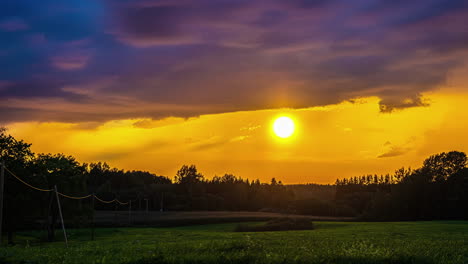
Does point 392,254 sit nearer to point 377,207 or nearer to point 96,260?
point 96,260

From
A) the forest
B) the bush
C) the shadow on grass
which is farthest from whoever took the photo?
the bush

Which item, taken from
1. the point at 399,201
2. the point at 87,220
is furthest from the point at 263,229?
the point at 399,201

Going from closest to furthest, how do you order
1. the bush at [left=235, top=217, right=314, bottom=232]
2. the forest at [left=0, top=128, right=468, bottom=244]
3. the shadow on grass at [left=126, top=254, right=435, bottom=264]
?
the shadow on grass at [left=126, top=254, right=435, bottom=264] → the forest at [left=0, top=128, right=468, bottom=244] → the bush at [left=235, top=217, right=314, bottom=232]

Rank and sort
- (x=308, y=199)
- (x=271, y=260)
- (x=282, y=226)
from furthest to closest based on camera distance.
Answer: (x=308, y=199) < (x=282, y=226) < (x=271, y=260)

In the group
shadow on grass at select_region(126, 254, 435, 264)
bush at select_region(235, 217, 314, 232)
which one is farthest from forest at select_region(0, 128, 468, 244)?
shadow on grass at select_region(126, 254, 435, 264)

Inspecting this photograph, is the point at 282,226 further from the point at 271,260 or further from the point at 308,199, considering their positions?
the point at 308,199

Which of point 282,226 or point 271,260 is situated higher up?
point 271,260

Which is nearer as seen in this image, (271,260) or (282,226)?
(271,260)

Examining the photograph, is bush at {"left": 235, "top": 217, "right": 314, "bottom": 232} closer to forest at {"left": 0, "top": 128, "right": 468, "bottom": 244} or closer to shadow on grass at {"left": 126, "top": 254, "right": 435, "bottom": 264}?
forest at {"left": 0, "top": 128, "right": 468, "bottom": 244}

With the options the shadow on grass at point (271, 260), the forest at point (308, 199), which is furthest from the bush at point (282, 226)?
the shadow on grass at point (271, 260)

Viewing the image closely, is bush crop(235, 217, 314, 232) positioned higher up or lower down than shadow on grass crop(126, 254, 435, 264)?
lower down

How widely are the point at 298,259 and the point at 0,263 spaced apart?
15.1 meters

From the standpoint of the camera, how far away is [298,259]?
2434cm

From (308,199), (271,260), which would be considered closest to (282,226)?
(271,260)
